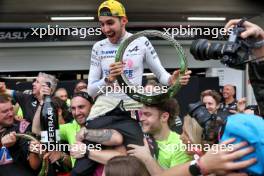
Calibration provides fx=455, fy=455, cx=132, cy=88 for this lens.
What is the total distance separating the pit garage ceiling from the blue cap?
24.9 ft

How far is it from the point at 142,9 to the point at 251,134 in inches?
322

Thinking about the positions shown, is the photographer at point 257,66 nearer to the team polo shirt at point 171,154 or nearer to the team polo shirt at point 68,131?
the team polo shirt at point 171,154

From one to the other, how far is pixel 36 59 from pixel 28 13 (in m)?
1.08

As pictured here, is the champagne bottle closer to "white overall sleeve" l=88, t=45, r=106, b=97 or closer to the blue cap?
"white overall sleeve" l=88, t=45, r=106, b=97

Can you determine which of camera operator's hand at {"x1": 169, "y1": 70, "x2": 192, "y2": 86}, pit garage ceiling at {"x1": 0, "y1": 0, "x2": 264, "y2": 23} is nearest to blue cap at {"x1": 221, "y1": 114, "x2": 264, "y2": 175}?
camera operator's hand at {"x1": 169, "y1": 70, "x2": 192, "y2": 86}

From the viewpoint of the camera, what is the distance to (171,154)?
8.00ft

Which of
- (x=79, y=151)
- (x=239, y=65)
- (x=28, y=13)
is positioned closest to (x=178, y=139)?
(x=79, y=151)

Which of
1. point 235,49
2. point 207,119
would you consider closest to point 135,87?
point 207,119

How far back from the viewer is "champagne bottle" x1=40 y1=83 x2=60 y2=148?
2900 millimetres

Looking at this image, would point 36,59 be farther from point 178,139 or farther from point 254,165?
point 254,165

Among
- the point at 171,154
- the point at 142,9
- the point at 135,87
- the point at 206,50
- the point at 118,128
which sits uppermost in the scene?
the point at 142,9

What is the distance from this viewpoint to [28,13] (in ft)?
29.4

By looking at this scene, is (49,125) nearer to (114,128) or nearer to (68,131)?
(68,131)

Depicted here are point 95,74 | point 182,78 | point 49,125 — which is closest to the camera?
point 182,78
